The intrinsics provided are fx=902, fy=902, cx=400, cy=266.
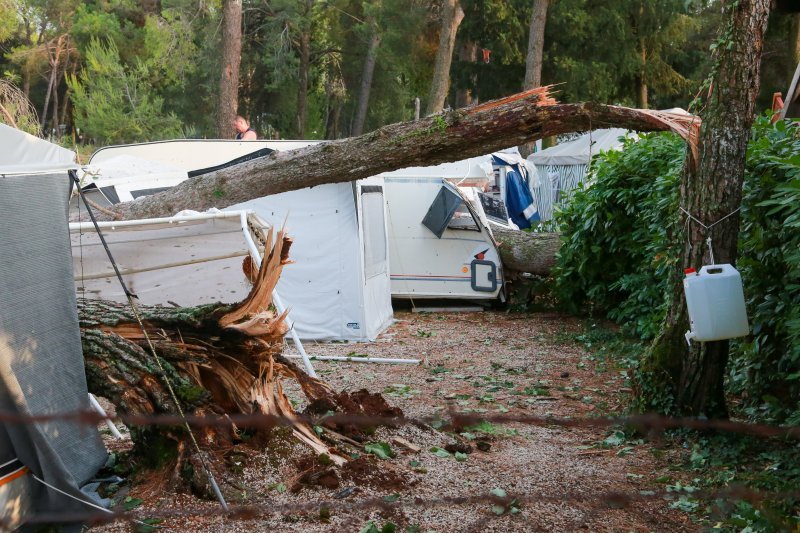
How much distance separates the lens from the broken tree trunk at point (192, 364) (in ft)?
16.4

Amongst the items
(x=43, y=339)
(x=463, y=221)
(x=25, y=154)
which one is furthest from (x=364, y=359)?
(x=25, y=154)

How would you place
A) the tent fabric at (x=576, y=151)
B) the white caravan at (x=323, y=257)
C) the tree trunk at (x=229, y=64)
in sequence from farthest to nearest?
the tent fabric at (x=576, y=151) < the tree trunk at (x=229, y=64) < the white caravan at (x=323, y=257)

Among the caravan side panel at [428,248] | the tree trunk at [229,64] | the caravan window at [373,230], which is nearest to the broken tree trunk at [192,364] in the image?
the caravan window at [373,230]

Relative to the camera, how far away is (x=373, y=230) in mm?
11312

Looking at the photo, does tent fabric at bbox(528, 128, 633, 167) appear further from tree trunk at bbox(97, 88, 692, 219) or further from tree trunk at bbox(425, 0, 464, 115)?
tree trunk at bbox(97, 88, 692, 219)

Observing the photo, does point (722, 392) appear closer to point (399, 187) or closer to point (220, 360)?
point (220, 360)

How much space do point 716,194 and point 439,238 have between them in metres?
6.92

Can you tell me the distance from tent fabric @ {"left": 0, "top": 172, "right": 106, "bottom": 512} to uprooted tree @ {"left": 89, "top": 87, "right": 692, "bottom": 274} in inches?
107

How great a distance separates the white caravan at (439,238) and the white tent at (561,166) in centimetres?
695

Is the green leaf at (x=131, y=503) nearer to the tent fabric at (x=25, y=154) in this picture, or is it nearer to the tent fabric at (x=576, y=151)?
the tent fabric at (x=25, y=154)

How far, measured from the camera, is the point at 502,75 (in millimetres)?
25188

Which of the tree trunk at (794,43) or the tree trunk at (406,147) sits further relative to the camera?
the tree trunk at (794,43)

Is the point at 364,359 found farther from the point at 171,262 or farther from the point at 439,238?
the point at 439,238

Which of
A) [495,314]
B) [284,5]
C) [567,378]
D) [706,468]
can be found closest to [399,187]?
[495,314]
